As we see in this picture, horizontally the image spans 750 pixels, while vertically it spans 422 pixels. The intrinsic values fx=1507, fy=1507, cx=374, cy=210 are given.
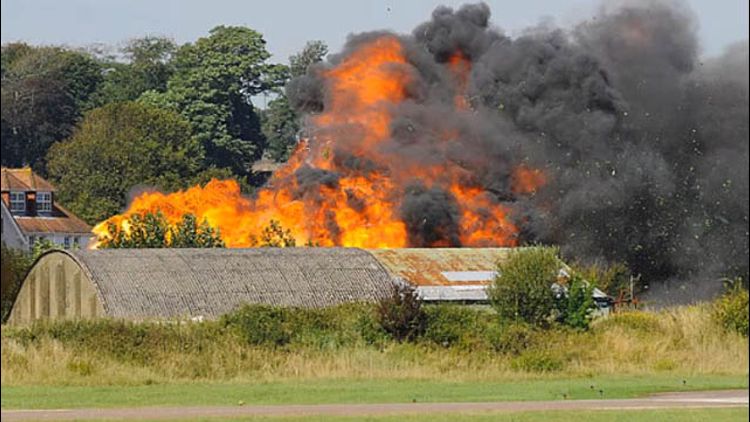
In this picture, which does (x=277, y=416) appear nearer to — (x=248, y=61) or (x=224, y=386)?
(x=224, y=386)

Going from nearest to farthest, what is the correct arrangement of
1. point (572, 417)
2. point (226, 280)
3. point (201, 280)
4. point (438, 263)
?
1. point (572, 417)
2. point (201, 280)
3. point (226, 280)
4. point (438, 263)

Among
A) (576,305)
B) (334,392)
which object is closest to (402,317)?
(576,305)

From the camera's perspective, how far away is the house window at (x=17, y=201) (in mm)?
12617

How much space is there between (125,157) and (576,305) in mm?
16055

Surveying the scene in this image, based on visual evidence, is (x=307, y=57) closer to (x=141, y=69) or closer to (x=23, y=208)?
(x=141, y=69)

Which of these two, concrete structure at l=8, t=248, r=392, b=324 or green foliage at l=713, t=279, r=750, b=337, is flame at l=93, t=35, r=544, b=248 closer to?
concrete structure at l=8, t=248, r=392, b=324

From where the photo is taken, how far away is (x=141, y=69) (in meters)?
65.3

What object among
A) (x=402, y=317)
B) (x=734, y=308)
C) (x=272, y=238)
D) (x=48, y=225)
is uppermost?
(x=272, y=238)

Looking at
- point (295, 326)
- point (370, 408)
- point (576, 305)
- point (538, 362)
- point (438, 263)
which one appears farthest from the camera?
point (438, 263)

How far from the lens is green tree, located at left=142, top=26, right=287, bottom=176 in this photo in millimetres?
59469

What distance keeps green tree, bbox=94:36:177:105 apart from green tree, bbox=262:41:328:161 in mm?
11477

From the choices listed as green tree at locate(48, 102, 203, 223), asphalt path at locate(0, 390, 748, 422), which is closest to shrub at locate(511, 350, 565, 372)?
asphalt path at locate(0, 390, 748, 422)

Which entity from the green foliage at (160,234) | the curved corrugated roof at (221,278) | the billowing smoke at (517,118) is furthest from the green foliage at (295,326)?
the green foliage at (160,234)

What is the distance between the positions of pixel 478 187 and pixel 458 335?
33.9 m
